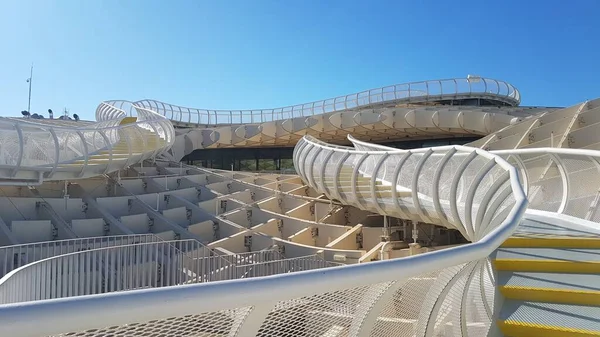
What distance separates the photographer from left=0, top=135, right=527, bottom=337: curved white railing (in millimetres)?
1680

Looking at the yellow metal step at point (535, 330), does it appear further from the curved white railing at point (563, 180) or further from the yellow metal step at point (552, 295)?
the curved white railing at point (563, 180)

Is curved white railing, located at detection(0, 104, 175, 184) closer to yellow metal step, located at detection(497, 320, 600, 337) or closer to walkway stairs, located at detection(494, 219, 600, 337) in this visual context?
walkway stairs, located at detection(494, 219, 600, 337)

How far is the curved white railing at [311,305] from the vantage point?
1.68 m

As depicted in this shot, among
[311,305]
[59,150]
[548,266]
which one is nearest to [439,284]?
[311,305]

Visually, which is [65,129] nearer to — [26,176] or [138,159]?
[26,176]

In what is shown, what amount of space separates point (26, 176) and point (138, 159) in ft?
18.8

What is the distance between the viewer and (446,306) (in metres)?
3.49

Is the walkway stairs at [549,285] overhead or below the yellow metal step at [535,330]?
overhead

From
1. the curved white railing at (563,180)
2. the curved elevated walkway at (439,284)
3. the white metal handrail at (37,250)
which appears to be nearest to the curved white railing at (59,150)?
the white metal handrail at (37,250)

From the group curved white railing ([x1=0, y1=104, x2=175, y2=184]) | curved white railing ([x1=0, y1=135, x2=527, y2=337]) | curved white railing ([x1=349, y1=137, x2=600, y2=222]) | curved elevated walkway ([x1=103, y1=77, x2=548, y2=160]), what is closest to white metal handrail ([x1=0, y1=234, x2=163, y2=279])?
curved white railing ([x1=0, y1=104, x2=175, y2=184])

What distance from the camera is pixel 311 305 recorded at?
2.44 meters

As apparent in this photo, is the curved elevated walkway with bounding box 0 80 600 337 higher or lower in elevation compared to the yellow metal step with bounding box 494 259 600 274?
higher

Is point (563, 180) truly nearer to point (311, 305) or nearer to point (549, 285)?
point (549, 285)

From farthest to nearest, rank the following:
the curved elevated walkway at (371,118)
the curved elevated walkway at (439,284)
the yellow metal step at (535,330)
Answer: the curved elevated walkway at (371,118)
the yellow metal step at (535,330)
the curved elevated walkway at (439,284)
